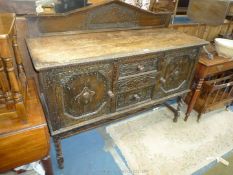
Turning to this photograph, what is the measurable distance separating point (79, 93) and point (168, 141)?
113 cm

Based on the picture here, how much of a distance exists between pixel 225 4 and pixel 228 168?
1.62 metres

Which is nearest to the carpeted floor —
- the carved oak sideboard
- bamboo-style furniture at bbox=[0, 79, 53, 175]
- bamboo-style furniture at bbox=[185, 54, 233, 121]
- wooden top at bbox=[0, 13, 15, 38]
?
bamboo-style furniture at bbox=[185, 54, 233, 121]

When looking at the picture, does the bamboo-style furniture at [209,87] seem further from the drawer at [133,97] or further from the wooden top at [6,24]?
the wooden top at [6,24]

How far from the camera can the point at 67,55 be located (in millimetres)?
1181

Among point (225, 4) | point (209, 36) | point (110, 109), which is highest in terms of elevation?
point (225, 4)

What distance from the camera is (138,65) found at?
55.6 inches

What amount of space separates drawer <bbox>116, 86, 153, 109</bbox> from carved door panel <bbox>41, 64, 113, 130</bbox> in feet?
0.42

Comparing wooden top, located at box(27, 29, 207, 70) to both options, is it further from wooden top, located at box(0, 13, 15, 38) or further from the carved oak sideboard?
wooden top, located at box(0, 13, 15, 38)

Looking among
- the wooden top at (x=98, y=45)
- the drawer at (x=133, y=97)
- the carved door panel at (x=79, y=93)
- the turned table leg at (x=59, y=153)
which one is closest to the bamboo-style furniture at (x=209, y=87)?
the wooden top at (x=98, y=45)

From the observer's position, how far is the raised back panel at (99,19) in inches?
54.7

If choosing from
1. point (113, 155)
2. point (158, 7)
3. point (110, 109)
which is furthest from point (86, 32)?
point (113, 155)

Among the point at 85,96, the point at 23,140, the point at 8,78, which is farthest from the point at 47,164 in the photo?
the point at 8,78

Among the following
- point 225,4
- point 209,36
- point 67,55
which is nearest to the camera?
point 67,55

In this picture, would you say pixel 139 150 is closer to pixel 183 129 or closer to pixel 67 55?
pixel 183 129
